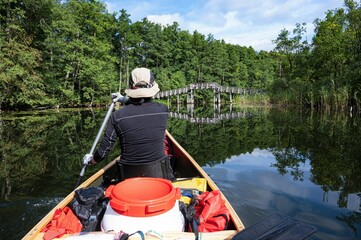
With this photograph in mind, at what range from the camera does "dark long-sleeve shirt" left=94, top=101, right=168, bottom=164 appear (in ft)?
8.32

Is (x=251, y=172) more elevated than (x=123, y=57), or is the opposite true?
(x=123, y=57)

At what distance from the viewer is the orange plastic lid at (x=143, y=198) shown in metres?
1.74

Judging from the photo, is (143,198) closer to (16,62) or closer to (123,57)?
(16,62)

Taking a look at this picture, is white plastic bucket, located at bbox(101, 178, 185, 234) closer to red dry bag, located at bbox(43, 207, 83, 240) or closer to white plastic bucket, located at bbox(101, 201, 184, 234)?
white plastic bucket, located at bbox(101, 201, 184, 234)

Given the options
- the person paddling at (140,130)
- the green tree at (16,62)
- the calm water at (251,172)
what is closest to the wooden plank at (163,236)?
the person paddling at (140,130)

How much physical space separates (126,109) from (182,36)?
42.5 m

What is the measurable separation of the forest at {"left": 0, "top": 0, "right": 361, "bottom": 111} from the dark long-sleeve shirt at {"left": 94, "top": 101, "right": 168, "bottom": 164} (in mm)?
18097

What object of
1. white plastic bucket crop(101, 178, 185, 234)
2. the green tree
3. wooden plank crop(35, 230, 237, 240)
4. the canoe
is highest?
the green tree

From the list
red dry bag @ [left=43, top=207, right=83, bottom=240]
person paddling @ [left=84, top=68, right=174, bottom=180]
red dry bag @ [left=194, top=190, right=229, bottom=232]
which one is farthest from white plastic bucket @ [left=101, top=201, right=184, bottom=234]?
person paddling @ [left=84, top=68, right=174, bottom=180]

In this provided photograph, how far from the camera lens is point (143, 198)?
180 centimetres

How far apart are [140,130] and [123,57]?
36.7 metres

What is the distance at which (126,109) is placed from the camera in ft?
8.27

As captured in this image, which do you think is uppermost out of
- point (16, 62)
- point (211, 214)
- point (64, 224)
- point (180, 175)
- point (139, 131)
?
point (16, 62)

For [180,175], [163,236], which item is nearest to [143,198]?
[163,236]
